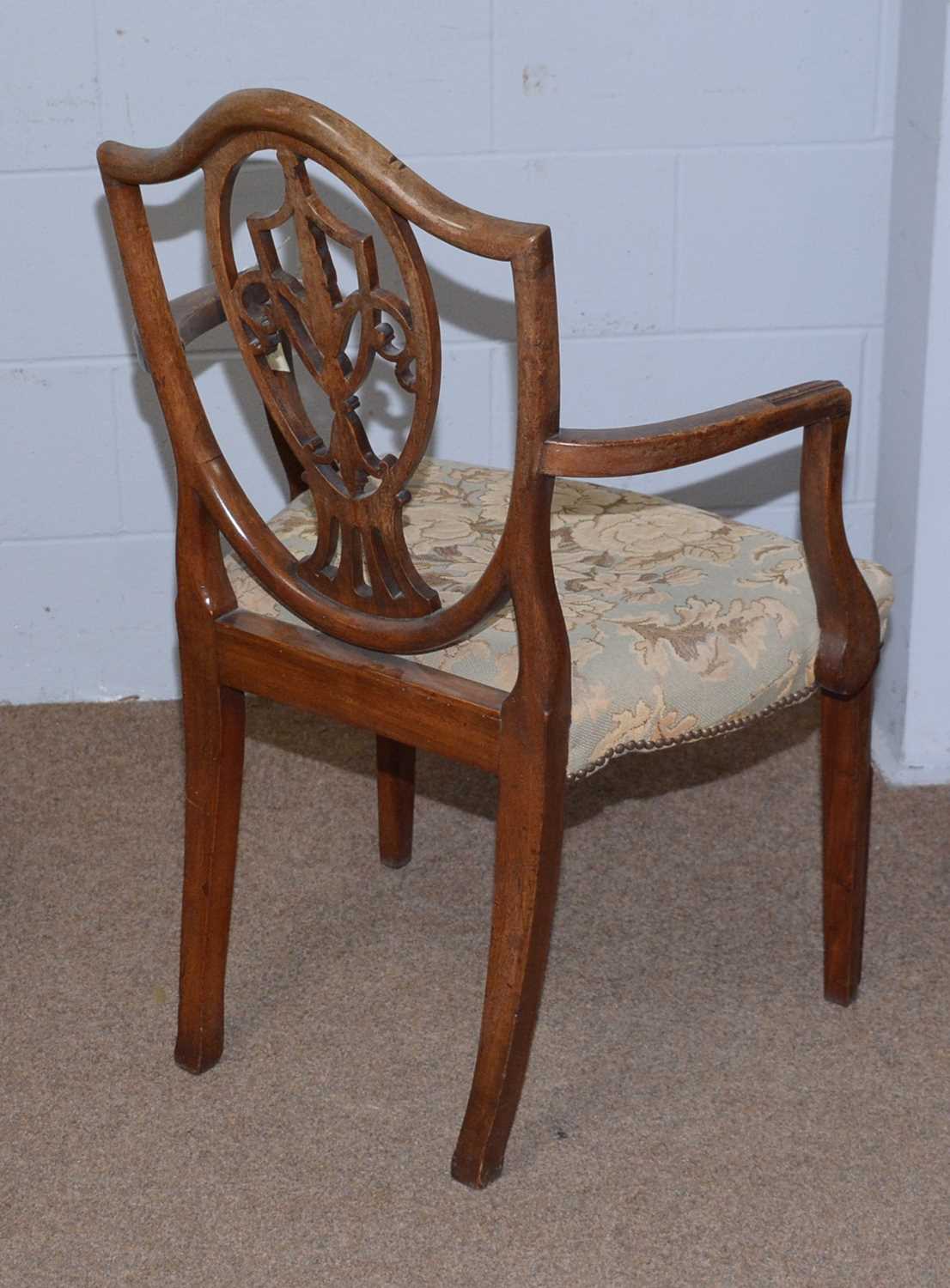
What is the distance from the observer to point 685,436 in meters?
1.29

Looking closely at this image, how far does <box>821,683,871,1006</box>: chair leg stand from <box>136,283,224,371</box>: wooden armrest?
689mm

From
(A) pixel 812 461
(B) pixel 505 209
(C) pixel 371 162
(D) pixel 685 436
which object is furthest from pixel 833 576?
(B) pixel 505 209

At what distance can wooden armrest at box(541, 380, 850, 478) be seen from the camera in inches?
48.3

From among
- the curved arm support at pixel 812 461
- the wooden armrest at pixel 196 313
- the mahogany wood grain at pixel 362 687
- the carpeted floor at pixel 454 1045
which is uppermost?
the wooden armrest at pixel 196 313

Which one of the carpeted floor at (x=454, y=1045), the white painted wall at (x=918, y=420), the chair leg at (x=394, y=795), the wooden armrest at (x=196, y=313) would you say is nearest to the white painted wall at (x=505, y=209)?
the white painted wall at (x=918, y=420)

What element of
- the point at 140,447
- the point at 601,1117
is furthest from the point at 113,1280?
the point at 140,447

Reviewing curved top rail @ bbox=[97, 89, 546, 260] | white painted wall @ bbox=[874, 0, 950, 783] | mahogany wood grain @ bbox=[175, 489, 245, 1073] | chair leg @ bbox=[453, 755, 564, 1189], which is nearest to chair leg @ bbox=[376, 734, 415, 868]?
mahogany wood grain @ bbox=[175, 489, 245, 1073]

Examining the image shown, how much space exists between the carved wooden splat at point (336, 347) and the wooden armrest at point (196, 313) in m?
0.11

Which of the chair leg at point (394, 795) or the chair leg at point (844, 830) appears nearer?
the chair leg at point (844, 830)

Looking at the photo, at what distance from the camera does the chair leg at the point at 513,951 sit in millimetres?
1377

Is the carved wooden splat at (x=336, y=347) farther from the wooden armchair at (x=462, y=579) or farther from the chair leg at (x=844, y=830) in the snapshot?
the chair leg at (x=844, y=830)

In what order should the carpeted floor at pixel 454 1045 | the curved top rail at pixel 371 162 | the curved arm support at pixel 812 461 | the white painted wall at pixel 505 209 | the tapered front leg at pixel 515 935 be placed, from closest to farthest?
the curved top rail at pixel 371 162 < the curved arm support at pixel 812 461 < the tapered front leg at pixel 515 935 < the carpeted floor at pixel 454 1045 < the white painted wall at pixel 505 209

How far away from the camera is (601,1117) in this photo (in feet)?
5.36

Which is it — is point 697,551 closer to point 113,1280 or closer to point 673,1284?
point 673,1284
